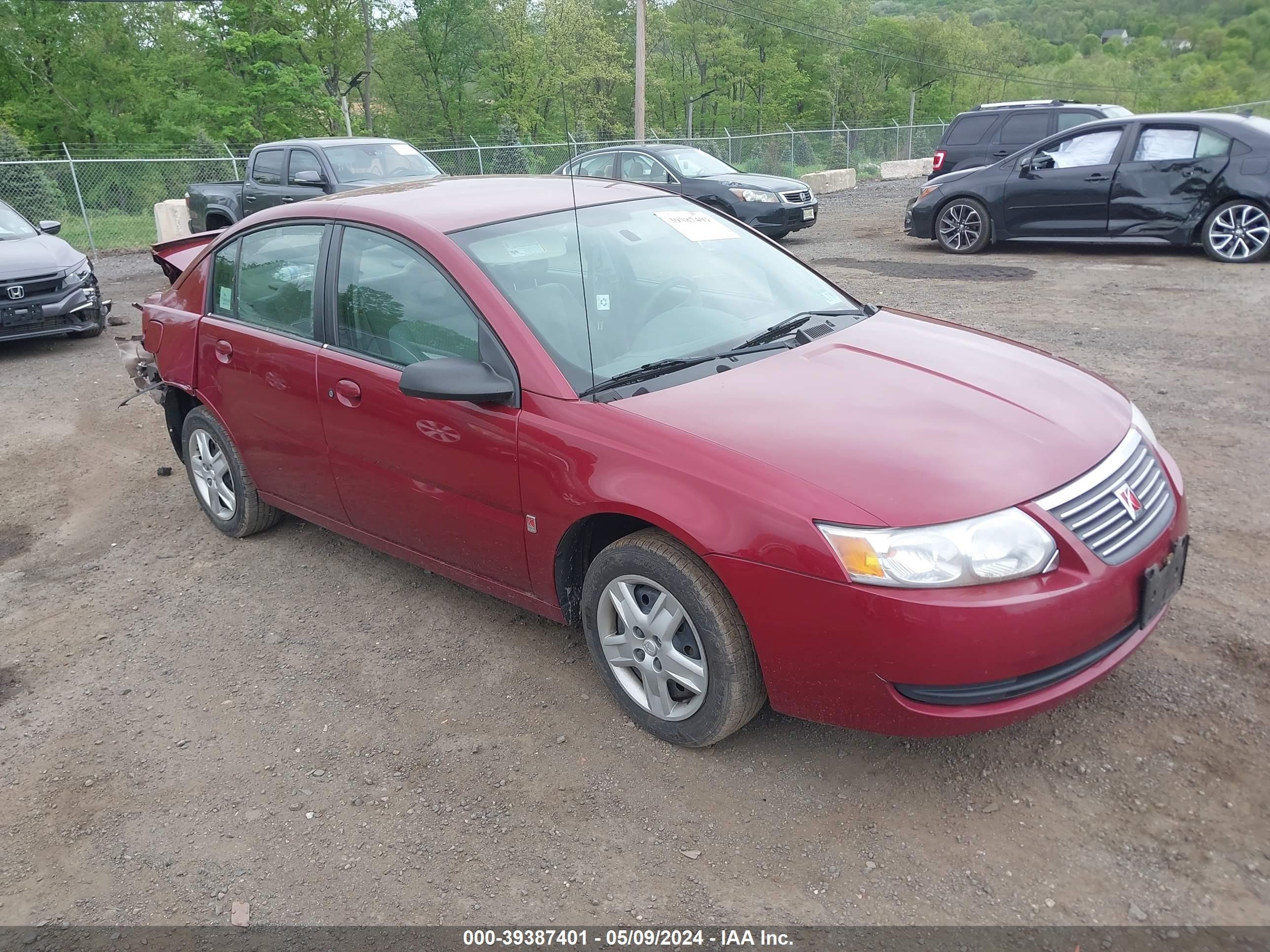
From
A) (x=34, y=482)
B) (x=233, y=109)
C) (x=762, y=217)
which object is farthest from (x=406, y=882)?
(x=233, y=109)

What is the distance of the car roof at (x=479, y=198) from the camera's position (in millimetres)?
3783

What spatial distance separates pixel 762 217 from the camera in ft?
46.3

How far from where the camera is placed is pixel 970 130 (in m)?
16.7

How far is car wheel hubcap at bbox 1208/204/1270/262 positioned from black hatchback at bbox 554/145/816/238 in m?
5.60

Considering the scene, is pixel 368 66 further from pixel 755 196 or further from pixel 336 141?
pixel 336 141

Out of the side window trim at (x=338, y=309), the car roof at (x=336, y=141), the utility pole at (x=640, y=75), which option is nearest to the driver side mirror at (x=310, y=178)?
the car roof at (x=336, y=141)

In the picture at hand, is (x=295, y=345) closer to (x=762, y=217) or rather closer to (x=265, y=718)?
(x=265, y=718)

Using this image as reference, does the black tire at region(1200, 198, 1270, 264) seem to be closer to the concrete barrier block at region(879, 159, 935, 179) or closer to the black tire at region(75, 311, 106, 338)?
the black tire at region(75, 311, 106, 338)

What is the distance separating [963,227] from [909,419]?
35.4ft

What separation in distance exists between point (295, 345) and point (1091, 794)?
343cm

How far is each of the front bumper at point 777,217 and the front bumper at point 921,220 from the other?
176 cm

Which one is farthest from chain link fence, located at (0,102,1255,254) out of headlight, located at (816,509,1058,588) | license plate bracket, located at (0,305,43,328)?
headlight, located at (816,509,1058,588)

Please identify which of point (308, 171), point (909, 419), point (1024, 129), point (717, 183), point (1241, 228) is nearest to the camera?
point (909, 419)

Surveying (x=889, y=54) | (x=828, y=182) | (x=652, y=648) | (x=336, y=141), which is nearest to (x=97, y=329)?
(x=336, y=141)
